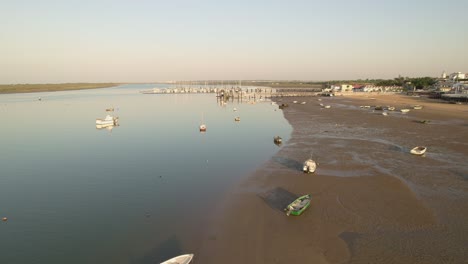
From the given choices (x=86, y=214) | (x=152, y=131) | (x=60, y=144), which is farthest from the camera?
(x=152, y=131)

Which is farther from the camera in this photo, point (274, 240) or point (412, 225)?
point (412, 225)

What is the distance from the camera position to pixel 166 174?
23703mm

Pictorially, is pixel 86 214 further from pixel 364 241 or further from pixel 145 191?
pixel 364 241

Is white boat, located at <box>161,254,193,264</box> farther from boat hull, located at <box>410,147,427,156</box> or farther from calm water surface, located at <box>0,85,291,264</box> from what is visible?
boat hull, located at <box>410,147,427,156</box>

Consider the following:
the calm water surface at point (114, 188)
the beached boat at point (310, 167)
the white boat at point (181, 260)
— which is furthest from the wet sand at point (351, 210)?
the calm water surface at point (114, 188)

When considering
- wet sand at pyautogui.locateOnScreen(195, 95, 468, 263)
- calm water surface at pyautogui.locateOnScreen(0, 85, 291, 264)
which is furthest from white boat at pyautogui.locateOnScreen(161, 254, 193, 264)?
calm water surface at pyautogui.locateOnScreen(0, 85, 291, 264)

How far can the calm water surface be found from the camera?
13.6 meters

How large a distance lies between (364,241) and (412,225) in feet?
10.9

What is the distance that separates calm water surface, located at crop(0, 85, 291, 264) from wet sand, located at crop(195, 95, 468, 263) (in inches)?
78.0

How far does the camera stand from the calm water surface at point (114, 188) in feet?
44.7

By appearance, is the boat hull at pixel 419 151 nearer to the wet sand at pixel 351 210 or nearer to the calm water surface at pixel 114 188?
the wet sand at pixel 351 210

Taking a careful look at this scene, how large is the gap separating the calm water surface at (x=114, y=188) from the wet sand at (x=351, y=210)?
198 centimetres

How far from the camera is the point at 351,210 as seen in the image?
16.7 metres

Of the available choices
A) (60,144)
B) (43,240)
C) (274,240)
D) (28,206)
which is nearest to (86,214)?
(43,240)
